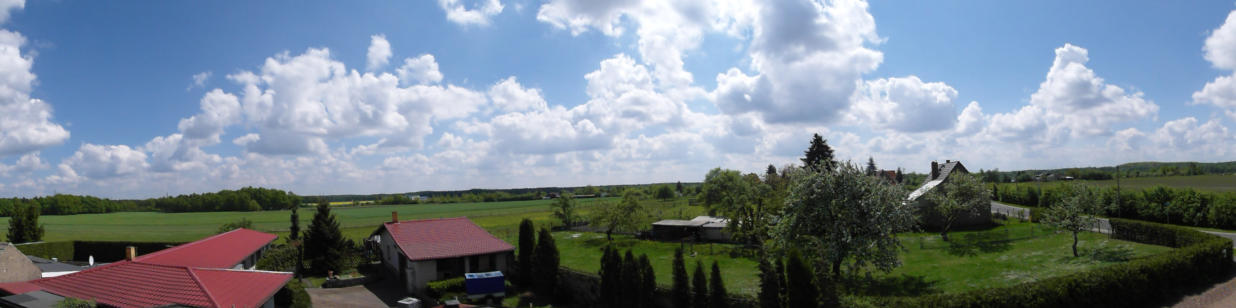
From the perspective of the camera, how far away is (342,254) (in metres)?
37.9

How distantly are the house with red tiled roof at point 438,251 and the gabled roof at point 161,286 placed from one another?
9138mm

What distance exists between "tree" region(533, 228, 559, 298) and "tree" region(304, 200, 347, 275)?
54.9ft

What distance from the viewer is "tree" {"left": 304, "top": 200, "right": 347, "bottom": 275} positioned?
36781 millimetres

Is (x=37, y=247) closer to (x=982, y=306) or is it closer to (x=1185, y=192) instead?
(x=982, y=306)

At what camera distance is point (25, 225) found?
151 feet

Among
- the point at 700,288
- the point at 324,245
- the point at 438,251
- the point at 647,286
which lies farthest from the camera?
the point at 324,245

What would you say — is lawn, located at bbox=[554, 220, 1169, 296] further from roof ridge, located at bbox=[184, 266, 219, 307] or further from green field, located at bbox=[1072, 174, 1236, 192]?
green field, located at bbox=[1072, 174, 1236, 192]

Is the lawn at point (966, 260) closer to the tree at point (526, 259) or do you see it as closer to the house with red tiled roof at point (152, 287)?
the tree at point (526, 259)

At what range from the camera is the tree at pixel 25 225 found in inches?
1809

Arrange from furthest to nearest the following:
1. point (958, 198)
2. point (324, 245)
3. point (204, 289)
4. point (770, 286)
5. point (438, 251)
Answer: point (958, 198) → point (324, 245) → point (438, 251) → point (770, 286) → point (204, 289)

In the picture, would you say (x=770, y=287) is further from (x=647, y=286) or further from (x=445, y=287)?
(x=445, y=287)

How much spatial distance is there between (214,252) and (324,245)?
9341 mm

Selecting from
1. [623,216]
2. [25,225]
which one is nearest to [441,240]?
[623,216]

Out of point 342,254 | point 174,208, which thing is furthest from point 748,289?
point 174,208
